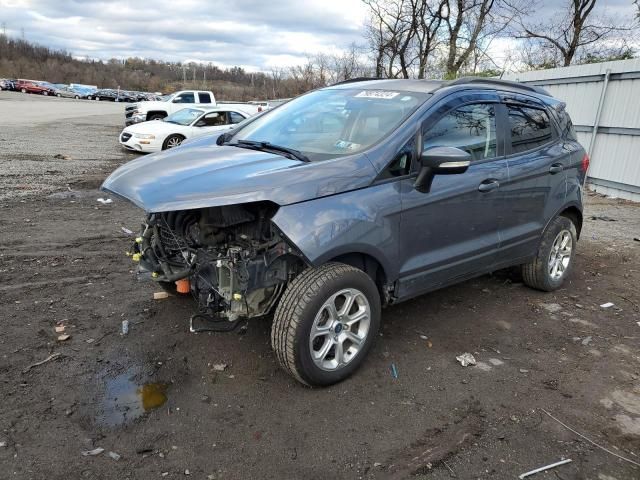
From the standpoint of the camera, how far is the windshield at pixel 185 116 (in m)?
→ 15.1

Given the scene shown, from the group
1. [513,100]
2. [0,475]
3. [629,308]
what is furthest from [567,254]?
[0,475]

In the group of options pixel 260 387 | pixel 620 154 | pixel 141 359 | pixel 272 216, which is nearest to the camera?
pixel 272 216

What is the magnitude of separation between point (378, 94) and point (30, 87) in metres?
78.2

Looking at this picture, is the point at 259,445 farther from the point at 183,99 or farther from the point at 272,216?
the point at 183,99

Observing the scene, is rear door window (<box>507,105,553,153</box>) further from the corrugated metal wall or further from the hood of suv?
the corrugated metal wall

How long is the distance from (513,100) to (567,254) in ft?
5.83

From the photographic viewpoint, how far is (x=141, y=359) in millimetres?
3605

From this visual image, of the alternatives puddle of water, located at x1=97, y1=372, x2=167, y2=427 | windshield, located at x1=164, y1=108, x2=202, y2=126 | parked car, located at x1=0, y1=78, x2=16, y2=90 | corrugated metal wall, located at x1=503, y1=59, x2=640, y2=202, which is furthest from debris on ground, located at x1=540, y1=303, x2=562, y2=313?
parked car, located at x1=0, y1=78, x2=16, y2=90

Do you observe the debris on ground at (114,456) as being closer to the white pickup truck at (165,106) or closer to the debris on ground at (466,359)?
the debris on ground at (466,359)

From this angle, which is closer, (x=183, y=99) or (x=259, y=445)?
(x=259, y=445)

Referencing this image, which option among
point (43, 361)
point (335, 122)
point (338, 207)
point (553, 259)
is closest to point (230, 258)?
point (338, 207)

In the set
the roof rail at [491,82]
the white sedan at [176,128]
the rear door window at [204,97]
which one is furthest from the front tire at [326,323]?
the rear door window at [204,97]

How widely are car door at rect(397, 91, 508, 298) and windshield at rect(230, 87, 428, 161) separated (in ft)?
0.91

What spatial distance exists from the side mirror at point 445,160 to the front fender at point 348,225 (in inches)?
11.0
